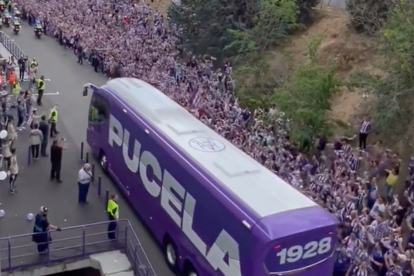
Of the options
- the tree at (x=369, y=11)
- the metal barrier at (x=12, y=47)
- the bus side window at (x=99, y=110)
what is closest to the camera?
the bus side window at (x=99, y=110)

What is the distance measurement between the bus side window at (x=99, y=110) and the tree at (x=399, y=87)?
745 cm

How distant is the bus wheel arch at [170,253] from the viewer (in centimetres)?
1357

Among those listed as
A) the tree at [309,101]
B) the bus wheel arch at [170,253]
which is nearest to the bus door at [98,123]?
the bus wheel arch at [170,253]

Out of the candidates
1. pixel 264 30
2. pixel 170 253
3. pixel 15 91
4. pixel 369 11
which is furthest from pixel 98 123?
pixel 369 11

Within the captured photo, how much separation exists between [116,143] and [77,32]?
751 inches

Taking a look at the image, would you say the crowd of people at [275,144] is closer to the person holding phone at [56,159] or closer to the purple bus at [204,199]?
the purple bus at [204,199]

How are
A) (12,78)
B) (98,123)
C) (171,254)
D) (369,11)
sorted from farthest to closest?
(12,78), (369,11), (98,123), (171,254)

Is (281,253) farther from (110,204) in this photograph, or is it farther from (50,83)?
(50,83)

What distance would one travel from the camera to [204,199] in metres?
11.9

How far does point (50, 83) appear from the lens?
28594 millimetres

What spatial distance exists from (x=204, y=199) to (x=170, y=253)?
8.02 ft

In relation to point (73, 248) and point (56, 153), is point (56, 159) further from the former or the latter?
point (73, 248)

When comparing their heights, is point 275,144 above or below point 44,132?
above

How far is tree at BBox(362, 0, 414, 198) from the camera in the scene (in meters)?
15.3
